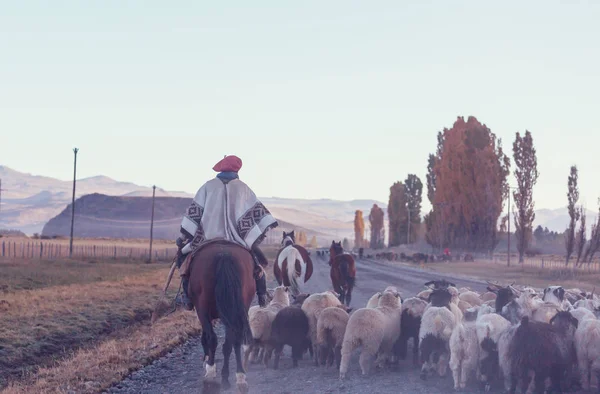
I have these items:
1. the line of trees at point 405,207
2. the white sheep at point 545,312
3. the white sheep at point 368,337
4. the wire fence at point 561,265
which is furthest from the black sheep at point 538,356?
the line of trees at point 405,207

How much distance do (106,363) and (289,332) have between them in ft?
9.96

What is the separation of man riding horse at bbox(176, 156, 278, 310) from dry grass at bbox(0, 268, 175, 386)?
197 inches

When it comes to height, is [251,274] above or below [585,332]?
above

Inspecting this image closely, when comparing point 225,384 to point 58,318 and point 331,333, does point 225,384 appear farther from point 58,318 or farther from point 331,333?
point 58,318

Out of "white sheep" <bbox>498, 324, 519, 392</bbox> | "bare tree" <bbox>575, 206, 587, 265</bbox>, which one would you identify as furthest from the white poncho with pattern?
"bare tree" <bbox>575, 206, 587, 265</bbox>

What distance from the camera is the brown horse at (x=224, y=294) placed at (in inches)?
357

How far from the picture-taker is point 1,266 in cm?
3378

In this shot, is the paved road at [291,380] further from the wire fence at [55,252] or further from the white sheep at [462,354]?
the wire fence at [55,252]

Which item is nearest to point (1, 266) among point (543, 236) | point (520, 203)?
point (520, 203)

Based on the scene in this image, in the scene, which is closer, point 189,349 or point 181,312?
point 189,349

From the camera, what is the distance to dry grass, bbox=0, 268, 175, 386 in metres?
14.6

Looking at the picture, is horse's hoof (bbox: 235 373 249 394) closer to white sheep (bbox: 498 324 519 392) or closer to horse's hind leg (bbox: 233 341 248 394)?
horse's hind leg (bbox: 233 341 248 394)

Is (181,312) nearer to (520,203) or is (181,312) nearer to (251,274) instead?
(251,274)

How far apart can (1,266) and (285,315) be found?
25.4 metres
